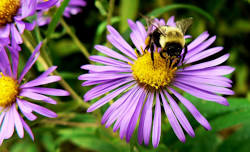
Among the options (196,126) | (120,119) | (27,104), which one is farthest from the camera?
(196,126)

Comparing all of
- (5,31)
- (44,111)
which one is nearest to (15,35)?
(5,31)

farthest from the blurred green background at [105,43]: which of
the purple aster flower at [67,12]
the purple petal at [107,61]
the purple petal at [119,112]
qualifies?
the purple petal at [119,112]

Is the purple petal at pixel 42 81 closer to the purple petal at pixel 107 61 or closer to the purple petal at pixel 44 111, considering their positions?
the purple petal at pixel 44 111

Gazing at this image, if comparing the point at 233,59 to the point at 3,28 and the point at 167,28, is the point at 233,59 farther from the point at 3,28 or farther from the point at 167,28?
the point at 3,28

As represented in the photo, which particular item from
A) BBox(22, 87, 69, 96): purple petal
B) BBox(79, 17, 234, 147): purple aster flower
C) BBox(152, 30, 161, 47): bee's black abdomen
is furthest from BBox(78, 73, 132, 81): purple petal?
BBox(152, 30, 161, 47): bee's black abdomen

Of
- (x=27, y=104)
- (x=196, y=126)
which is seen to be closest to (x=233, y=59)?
(x=196, y=126)

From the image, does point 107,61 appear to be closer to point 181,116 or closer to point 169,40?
point 169,40

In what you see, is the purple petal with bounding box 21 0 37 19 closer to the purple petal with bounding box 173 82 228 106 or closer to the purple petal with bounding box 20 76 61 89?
the purple petal with bounding box 20 76 61 89
